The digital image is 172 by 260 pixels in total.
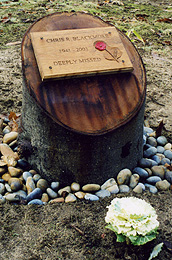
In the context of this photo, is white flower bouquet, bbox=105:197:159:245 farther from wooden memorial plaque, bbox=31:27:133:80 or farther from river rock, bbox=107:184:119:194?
wooden memorial plaque, bbox=31:27:133:80

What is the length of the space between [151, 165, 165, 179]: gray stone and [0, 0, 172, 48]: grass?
2.98 m

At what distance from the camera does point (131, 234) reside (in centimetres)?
173

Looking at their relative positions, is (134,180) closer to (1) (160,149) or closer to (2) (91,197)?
(2) (91,197)

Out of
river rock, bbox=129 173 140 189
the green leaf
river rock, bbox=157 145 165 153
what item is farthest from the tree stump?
the green leaf

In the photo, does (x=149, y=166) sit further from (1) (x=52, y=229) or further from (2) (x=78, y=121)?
(1) (x=52, y=229)

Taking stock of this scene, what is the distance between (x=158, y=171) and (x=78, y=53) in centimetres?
115

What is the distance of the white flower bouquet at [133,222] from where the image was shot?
1728mm

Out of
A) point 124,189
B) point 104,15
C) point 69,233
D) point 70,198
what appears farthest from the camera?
point 104,15

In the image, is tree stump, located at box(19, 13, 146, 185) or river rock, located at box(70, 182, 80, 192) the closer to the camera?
tree stump, located at box(19, 13, 146, 185)

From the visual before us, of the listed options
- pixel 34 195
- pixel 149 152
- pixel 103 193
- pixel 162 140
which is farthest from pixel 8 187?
pixel 162 140

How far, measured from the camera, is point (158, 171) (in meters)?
2.51

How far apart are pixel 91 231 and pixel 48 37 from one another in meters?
1.43

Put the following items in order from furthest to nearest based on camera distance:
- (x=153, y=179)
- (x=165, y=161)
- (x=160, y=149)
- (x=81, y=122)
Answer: (x=160, y=149) < (x=165, y=161) < (x=153, y=179) < (x=81, y=122)

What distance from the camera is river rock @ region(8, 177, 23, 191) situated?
2.26 m
